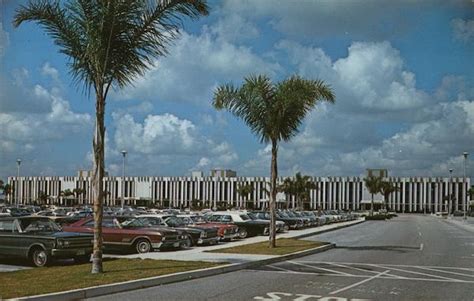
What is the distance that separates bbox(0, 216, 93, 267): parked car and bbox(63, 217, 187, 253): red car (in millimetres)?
3451

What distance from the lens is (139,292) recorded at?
13.0 m

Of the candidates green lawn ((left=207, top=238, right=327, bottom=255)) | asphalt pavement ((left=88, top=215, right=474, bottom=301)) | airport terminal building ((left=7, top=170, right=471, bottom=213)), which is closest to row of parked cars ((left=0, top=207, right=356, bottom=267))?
green lawn ((left=207, top=238, right=327, bottom=255))

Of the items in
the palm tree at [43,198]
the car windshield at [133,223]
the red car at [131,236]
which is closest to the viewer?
the red car at [131,236]

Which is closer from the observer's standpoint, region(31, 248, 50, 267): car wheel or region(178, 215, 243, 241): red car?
region(31, 248, 50, 267): car wheel

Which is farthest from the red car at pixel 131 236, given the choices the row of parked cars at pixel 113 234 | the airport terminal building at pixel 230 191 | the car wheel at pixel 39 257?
the airport terminal building at pixel 230 191

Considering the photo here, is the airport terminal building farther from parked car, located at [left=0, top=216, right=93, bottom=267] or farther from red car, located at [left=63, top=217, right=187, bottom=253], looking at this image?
parked car, located at [left=0, top=216, right=93, bottom=267]

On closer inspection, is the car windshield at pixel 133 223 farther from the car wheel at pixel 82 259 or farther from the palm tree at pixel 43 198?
the palm tree at pixel 43 198

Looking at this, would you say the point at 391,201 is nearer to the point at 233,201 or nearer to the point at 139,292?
the point at 233,201

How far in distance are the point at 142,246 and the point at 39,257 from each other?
212 inches

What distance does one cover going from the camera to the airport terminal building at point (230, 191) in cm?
14388

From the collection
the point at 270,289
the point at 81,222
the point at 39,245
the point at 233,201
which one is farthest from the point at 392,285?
the point at 233,201

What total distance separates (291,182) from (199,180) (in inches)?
1914

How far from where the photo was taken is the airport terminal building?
143875 mm

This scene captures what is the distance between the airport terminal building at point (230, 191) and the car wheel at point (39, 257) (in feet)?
409
